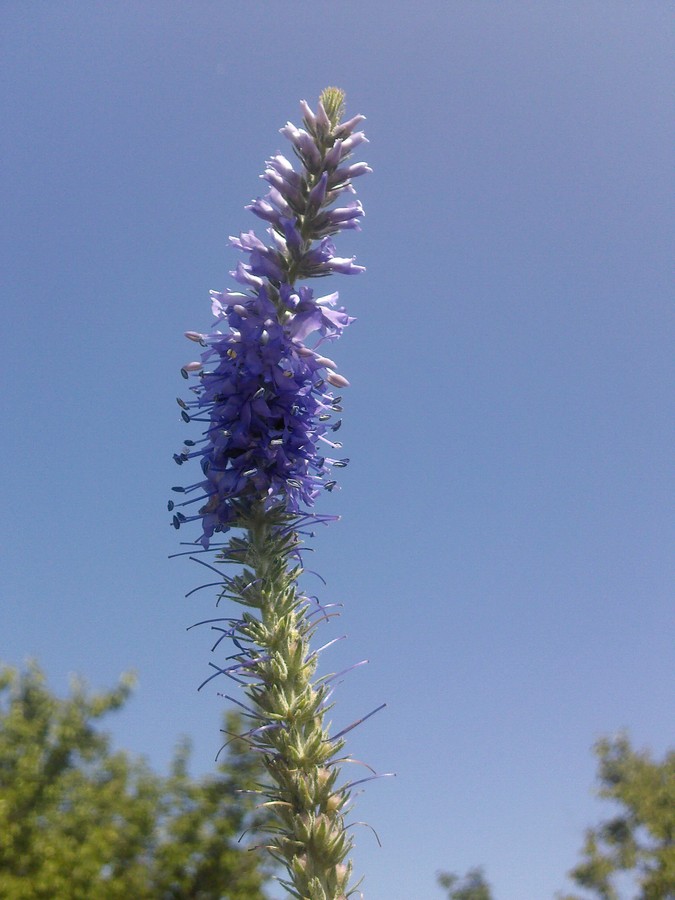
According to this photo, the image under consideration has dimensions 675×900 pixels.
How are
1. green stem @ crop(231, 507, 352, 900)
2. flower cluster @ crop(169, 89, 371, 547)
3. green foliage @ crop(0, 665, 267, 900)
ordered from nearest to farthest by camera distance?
green stem @ crop(231, 507, 352, 900) < flower cluster @ crop(169, 89, 371, 547) < green foliage @ crop(0, 665, 267, 900)

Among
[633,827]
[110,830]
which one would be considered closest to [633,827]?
A: [633,827]

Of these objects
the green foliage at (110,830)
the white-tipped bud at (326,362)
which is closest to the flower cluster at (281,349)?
the white-tipped bud at (326,362)

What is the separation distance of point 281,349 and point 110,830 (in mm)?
24854

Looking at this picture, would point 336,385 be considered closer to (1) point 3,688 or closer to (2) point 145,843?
(2) point 145,843

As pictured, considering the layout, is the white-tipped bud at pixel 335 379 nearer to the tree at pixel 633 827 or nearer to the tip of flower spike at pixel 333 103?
the tip of flower spike at pixel 333 103

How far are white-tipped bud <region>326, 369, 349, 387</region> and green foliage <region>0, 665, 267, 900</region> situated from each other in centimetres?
2136

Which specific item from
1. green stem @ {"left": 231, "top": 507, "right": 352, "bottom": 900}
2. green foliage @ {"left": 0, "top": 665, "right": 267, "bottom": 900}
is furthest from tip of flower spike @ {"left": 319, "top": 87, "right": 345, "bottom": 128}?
green foliage @ {"left": 0, "top": 665, "right": 267, "bottom": 900}

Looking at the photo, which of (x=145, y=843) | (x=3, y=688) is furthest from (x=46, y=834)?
(x=3, y=688)

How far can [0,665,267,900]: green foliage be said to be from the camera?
2188 cm

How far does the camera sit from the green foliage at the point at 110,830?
71.8ft

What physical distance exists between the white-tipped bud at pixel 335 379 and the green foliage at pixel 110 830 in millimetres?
21356

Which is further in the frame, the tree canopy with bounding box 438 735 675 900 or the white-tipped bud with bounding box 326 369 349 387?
the tree canopy with bounding box 438 735 675 900

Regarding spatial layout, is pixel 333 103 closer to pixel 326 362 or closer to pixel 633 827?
pixel 326 362

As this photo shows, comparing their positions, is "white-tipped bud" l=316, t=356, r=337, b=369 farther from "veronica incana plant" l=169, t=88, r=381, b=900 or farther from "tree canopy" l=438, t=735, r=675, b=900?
"tree canopy" l=438, t=735, r=675, b=900
